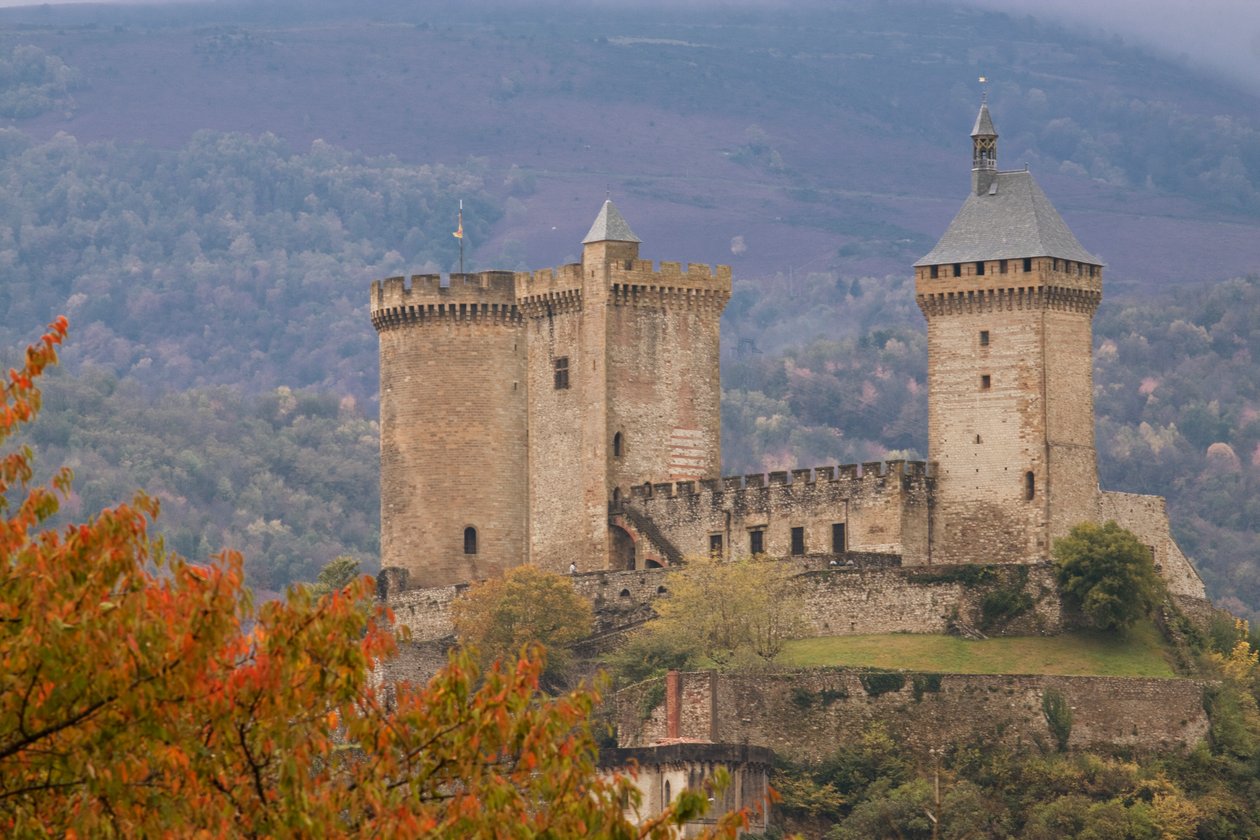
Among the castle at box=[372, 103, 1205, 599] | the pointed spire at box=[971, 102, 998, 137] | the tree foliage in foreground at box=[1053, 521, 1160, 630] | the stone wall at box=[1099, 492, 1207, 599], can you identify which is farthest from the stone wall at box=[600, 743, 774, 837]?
the pointed spire at box=[971, 102, 998, 137]

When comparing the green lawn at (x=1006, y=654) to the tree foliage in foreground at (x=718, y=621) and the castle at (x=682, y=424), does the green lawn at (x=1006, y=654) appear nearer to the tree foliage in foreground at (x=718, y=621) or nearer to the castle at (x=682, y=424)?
the tree foliage in foreground at (x=718, y=621)

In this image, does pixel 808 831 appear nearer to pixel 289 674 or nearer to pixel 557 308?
pixel 557 308

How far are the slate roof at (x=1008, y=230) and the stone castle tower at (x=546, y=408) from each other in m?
7.96

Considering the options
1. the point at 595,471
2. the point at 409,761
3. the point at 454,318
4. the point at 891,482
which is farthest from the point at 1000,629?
the point at 409,761

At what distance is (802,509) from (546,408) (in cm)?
781

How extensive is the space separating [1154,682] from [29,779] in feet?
149

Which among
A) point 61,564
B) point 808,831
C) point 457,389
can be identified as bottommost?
point 808,831

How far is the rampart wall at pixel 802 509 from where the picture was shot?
256 ft

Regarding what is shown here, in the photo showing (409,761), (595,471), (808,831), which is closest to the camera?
(409,761)

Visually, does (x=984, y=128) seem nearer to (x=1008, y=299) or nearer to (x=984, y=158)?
(x=984, y=158)

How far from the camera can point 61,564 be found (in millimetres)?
28859

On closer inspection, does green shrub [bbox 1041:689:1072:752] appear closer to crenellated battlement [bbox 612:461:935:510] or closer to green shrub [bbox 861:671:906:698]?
green shrub [bbox 861:671:906:698]

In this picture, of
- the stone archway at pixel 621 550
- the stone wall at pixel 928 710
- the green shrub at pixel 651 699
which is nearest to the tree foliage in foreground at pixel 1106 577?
the stone wall at pixel 928 710

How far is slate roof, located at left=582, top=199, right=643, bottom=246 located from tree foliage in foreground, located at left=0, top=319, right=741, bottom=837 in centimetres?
5360
